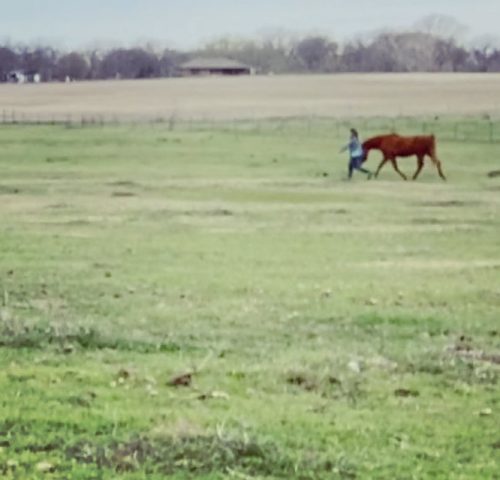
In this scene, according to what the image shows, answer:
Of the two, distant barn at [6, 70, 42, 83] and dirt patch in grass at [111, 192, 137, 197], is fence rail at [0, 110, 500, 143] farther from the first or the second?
Answer: dirt patch in grass at [111, 192, 137, 197]

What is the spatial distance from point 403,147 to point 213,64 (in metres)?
22.1

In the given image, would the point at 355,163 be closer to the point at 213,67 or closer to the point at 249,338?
the point at 249,338

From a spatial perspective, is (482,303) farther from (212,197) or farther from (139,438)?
(212,197)

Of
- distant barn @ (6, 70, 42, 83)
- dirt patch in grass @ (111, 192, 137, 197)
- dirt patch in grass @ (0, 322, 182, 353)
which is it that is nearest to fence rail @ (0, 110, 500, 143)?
distant barn @ (6, 70, 42, 83)

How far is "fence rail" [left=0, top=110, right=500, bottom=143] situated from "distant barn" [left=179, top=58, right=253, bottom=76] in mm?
5467

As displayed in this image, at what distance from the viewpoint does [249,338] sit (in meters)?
10.3

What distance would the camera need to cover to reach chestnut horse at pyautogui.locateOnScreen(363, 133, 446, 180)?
1211 inches

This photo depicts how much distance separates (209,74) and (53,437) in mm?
45641

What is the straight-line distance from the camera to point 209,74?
52.0 metres

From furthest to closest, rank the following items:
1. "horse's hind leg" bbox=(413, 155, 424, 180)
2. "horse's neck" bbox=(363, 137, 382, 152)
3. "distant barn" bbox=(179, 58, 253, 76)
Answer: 1. "distant barn" bbox=(179, 58, 253, 76)
2. "horse's neck" bbox=(363, 137, 382, 152)
3. "horse's hind leg" bbox=(413, 155, 424, 180)

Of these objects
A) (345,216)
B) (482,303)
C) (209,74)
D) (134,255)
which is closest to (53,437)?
(482,303)

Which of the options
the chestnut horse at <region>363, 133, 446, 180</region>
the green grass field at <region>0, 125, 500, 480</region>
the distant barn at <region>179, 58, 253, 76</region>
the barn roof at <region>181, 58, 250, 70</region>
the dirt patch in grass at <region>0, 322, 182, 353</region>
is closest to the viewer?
the green grass field at <region>0, 125, 500, 480</region>

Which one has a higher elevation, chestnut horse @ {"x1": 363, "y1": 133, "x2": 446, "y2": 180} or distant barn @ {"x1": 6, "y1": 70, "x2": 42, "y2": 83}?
distant barn @ {"x1": 6, "y1": 70, "x2": 42, "y2": 83}

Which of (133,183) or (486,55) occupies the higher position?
(486,55)
